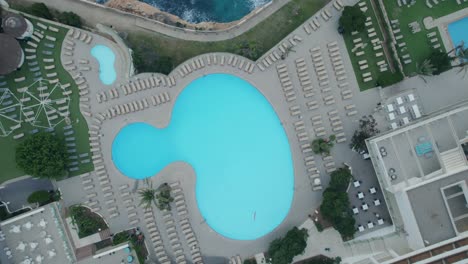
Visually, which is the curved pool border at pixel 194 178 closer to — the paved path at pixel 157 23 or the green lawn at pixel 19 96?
the paved path at pixel 157 23

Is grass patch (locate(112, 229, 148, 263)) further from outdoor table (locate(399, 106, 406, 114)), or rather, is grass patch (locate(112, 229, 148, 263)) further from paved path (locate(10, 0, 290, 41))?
outdoor table (locate(399, 106, 406, 114))

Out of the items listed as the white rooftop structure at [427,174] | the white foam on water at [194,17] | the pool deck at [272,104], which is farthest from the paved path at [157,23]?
the white rooftop structure at [427,174]

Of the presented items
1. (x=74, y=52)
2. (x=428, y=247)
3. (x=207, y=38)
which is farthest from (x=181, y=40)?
(x=428, y=247)

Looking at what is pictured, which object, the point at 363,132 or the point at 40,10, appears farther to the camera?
the point at 363,132

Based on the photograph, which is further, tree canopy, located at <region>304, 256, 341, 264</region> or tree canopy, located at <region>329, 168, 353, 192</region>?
tree canopy, located at <region>304, 256, 341, 264</region>

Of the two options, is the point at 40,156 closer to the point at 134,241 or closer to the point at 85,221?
the point at 85,221

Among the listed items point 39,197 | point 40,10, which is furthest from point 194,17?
point 39,197

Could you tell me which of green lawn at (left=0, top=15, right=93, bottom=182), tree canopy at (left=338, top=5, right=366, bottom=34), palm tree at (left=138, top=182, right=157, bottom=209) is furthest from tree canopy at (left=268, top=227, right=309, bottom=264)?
tree canopy at (left=338, top=5, right=366, bottom=34)
